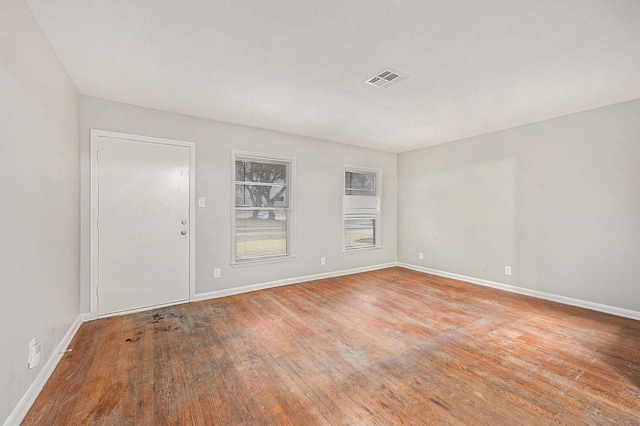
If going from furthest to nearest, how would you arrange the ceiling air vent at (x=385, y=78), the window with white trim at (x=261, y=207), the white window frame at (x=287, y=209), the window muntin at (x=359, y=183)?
1. the window muntin at (x=359, y=183)
2. the window with white trim at (x=261, y=207)
3. the white window frame at (x=287, y=209)
4. the ceiling air vent at (x=385, y=78)

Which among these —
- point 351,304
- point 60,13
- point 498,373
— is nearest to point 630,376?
point 498,373

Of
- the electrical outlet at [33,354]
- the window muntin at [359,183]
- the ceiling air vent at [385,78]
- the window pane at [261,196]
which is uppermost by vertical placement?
the ceiling air vent at [385,78]

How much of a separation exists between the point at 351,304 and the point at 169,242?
252cm

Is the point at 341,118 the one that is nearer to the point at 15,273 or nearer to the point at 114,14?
the point at 114,14

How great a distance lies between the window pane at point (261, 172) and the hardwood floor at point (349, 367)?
190 centimetres

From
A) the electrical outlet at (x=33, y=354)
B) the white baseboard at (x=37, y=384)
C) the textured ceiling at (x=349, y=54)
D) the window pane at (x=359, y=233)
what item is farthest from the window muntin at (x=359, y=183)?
the electrical outlet at (x=33, y=354)

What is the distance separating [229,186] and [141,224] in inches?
47.6

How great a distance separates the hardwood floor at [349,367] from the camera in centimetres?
169

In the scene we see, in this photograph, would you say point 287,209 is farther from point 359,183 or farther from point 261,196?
point 359,183

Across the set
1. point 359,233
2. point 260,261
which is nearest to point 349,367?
point 260,261

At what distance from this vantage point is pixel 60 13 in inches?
72.2

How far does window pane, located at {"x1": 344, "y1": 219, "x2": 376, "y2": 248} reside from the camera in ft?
17.9

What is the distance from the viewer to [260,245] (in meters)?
4.43

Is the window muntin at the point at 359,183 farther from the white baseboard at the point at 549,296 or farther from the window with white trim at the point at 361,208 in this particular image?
the white baseboard at the point at 549,296
